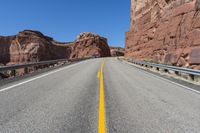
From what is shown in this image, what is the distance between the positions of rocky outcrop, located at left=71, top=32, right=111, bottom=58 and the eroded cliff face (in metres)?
77.8

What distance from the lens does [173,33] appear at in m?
27.0

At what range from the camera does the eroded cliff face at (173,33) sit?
21281mm

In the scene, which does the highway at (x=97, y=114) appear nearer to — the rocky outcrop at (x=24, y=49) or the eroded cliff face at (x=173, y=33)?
the eroded cliff face at (x=173, y=33)

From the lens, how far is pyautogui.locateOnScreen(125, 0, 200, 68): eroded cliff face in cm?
2128

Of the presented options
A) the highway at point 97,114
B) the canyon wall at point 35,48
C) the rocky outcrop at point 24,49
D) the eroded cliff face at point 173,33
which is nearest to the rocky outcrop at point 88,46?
the canyon wall at point 35,48

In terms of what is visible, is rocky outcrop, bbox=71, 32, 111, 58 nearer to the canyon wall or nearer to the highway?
the canyon wall

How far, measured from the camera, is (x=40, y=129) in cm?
402

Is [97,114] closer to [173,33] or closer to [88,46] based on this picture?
[173,33]

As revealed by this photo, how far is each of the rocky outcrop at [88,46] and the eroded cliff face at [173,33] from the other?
77.8m

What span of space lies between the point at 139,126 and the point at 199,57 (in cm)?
1686

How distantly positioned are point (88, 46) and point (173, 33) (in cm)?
10096

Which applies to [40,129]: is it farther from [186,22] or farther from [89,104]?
[186,22]

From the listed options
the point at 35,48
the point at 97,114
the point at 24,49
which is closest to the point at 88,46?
the point at 35,48

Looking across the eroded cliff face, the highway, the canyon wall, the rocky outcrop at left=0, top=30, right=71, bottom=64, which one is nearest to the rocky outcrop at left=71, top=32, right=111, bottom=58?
the canyon wall
